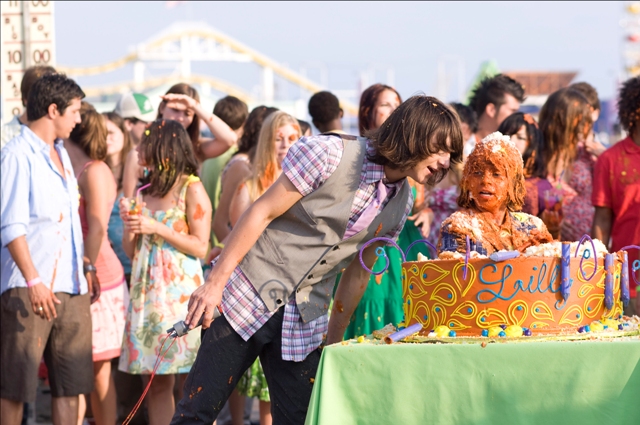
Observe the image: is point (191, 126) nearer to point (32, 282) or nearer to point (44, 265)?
point (44, 265)

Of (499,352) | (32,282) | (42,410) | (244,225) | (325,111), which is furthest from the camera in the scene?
(42,410)

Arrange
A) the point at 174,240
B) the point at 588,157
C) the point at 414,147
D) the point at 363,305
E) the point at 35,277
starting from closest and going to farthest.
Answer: the point at 414,147 → the point at 35,277 → the point at 174,240 → the point at 363,305 → the point at 588,157

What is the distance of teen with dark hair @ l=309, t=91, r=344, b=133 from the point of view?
21.4ft

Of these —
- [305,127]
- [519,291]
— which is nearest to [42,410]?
[305,127]

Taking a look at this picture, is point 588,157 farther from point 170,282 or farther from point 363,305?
point 170,282

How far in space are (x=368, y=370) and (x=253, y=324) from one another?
0.57 metres

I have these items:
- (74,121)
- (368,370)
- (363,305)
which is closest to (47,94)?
(74,121)

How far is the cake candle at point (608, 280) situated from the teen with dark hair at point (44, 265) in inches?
111

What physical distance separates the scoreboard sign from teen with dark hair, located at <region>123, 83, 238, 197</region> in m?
2.15

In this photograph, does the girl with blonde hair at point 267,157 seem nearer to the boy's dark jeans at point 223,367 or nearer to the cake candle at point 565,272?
the boy's dark jeans at point 223,367

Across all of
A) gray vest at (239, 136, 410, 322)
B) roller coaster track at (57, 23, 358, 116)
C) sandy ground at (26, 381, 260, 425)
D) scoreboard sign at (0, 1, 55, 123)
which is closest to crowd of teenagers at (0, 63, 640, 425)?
gray vest at (239, 136, 410, 322)

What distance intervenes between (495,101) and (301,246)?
132 inches

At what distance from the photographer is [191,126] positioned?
6.30m

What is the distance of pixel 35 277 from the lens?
4.71m
